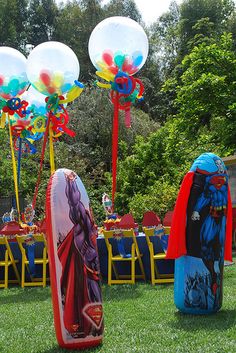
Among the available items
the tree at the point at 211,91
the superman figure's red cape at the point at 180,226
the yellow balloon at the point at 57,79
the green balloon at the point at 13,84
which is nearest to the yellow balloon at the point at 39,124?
the green balloon at the point at 13,84

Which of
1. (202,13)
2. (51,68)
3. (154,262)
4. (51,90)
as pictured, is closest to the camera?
(154,262)

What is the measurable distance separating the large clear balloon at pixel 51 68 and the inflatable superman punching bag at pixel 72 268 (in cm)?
382

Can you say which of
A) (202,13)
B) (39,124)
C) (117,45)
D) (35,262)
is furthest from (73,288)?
(202,13)

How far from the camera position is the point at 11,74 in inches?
342

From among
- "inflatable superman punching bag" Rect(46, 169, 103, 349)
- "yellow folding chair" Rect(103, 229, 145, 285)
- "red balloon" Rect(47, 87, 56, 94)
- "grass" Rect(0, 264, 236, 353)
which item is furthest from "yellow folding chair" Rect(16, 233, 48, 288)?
"inflatable superman punching bag" Rect(46, 169, 103, 349)

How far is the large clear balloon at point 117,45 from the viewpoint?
755 centimetres

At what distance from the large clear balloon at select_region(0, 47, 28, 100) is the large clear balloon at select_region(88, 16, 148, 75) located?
1.61 m

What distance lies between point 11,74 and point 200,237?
4820mm

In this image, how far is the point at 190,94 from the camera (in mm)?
15367

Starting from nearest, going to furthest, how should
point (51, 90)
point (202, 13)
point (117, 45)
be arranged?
point (117, 45) → point (51, 90) → point (202, 13)

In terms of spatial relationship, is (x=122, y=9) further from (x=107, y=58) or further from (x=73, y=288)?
(x=73, y=288)

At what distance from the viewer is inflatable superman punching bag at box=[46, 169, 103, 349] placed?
14.2 feet

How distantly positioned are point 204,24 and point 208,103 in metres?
12.1

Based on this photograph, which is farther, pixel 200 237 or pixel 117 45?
pixel 117 45
